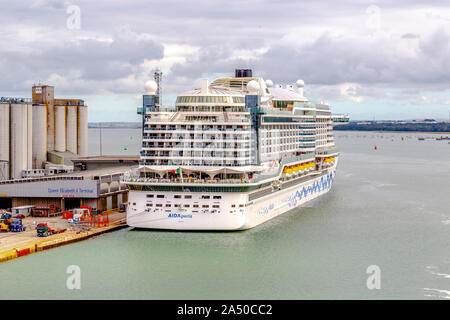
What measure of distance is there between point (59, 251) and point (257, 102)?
60.4 feet

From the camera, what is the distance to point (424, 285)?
33312mm

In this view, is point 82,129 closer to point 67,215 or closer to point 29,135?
point 29,135

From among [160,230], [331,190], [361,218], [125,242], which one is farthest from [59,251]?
[331,190]

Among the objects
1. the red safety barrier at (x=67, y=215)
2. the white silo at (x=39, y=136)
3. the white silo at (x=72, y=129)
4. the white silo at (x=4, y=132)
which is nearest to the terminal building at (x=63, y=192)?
the red safety barrier at (x=67, y=215)

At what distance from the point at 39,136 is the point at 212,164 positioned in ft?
98.3

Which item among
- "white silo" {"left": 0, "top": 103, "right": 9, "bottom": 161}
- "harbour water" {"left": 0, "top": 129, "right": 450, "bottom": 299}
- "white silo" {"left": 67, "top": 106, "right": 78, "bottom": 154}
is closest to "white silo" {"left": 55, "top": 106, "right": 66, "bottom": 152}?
"white silo" {"left": 67, "top": 106, "right": 78, "bottom": 154}

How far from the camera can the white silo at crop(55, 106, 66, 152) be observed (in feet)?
241

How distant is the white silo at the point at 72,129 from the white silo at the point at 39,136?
19.7 feet

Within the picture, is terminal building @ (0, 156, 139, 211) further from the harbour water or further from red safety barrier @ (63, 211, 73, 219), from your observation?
the harbour water

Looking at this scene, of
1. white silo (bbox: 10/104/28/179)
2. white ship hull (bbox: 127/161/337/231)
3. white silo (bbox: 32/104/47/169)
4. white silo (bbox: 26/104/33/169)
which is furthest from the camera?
A: white silo (bbox: 32/104/47/169)

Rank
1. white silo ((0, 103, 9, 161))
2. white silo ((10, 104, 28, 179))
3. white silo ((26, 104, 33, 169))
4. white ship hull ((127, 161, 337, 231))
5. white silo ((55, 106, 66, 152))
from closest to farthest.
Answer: white ship hull ((127, 161, 337, 231))
white silo ((0, 103, 9, 161))
white silo ((10, 104, 28, 179))
white silo ((26, 104, 33, 169))
white silo ((55, 106, 66, 152))

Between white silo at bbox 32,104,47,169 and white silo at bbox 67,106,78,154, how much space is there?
236 inches

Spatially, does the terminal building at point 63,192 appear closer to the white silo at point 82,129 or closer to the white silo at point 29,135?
the white silo at point 29,135

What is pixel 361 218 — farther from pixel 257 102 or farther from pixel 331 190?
pixel 331 190
